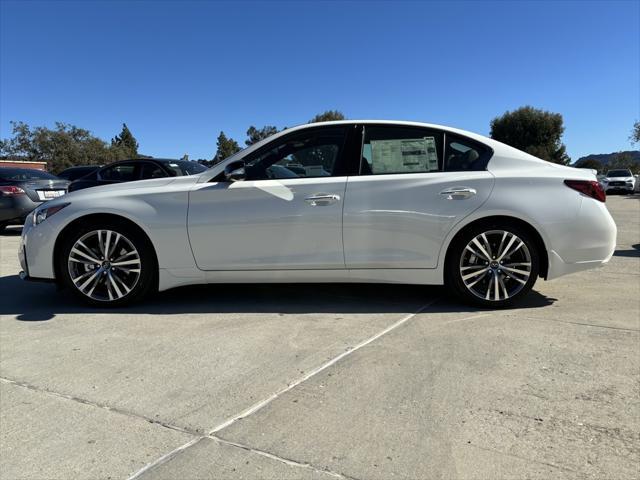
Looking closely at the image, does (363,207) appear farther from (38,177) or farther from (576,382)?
(38,177)

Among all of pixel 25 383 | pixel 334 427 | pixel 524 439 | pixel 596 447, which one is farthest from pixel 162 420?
pixel 596 447

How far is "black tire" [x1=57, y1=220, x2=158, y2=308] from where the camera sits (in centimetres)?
426

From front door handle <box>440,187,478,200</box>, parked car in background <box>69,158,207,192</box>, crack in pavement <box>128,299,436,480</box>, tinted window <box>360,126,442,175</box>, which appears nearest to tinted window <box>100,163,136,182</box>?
parked car in background <box>69,158,207,192</box>

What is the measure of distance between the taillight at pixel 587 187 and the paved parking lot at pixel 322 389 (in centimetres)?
98

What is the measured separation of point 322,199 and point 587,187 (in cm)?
223

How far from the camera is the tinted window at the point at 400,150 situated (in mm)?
4215

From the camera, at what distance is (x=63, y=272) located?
14.3ft

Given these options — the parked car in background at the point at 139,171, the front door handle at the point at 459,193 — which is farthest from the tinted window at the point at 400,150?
the parked car in background at the point at 139,171

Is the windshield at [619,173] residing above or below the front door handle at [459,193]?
A: above

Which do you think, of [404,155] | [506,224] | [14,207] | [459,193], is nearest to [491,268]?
[506,224]

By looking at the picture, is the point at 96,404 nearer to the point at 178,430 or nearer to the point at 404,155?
the point at 178,430

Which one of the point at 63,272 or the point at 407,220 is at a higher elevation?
the point at 407,220

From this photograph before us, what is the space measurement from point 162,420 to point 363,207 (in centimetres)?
232

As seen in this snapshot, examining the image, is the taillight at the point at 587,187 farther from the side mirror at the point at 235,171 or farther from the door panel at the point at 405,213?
the side mirror at the point at 235,171
